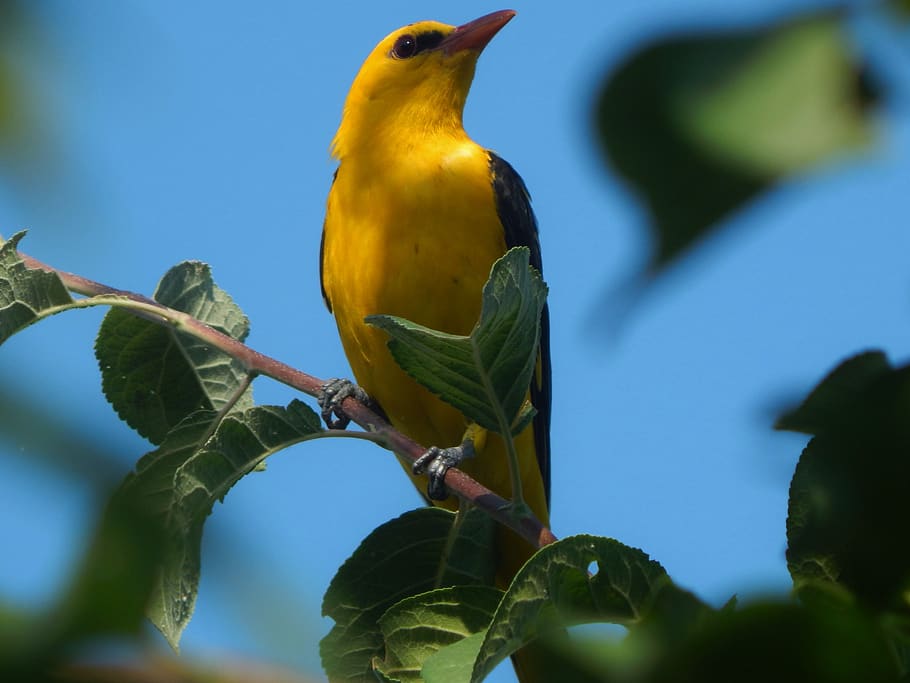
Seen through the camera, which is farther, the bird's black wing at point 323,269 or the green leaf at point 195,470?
the bird's black wing at point 323,269

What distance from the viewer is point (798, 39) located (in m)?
0.52

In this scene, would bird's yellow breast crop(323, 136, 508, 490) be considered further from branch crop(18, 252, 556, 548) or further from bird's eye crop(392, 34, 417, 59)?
branch crop(18, 252, 556, 548)

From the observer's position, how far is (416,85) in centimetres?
562

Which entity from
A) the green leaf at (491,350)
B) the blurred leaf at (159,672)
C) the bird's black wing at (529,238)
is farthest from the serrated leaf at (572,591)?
the bird's black wing at (529,238)

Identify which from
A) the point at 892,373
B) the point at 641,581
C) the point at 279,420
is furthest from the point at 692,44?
the point at 279,420

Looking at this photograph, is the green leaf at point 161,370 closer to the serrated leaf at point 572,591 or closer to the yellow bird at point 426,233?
the yellow bird at point 426,233

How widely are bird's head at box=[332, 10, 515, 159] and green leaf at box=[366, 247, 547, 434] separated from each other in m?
3.01

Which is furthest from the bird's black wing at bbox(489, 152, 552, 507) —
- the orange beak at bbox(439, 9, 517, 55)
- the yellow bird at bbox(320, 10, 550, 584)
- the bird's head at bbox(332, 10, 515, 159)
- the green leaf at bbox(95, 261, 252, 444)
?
the green leaf at bbox(95, 261, 252, 444)

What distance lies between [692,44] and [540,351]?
4.90 metres

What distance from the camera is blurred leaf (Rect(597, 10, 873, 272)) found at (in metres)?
0.47

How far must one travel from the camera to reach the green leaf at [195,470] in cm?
245

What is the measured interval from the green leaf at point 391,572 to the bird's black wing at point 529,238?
193cm

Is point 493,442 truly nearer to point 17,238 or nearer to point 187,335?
point 187,335

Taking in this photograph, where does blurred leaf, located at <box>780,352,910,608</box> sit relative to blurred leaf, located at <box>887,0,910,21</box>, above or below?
below
